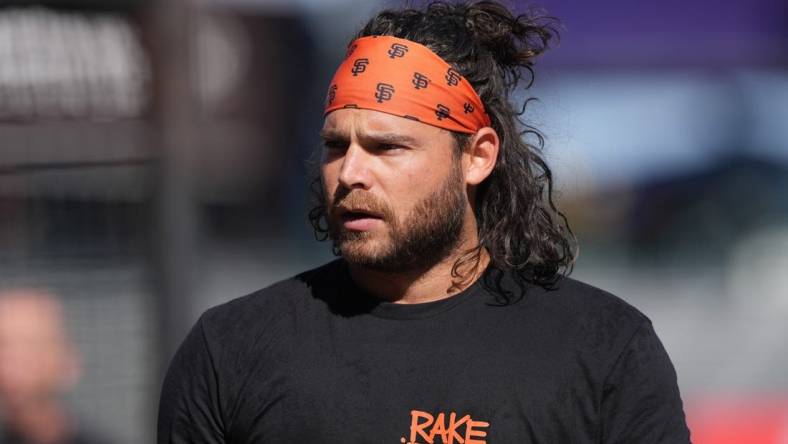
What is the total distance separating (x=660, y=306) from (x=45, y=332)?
10.7 feet

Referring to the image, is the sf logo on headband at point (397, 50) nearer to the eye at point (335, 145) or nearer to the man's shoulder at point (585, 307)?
the eye at point (335, 145)

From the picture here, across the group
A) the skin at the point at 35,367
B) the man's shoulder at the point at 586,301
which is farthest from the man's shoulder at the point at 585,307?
the skin at the point at 35,367

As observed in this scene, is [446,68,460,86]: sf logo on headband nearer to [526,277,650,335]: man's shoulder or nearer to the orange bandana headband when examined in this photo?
the orange bandana headband

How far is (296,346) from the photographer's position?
2420 mm

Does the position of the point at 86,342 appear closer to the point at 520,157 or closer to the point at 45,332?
the point at 45,332

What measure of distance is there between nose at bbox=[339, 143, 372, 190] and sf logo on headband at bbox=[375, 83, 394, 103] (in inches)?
5.2

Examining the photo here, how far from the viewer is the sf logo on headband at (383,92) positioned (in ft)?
8.23

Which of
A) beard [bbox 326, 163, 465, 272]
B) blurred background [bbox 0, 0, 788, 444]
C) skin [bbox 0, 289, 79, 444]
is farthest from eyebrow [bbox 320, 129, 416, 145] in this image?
skin [bbox 0, 289, 79, 444]

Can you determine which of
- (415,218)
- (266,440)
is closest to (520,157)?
(415,218)

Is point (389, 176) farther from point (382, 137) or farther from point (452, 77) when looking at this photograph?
point (452, 77)

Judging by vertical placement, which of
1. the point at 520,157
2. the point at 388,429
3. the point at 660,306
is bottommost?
the point at 660,306

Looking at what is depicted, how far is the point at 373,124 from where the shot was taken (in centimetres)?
247

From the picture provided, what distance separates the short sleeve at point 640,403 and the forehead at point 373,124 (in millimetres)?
592

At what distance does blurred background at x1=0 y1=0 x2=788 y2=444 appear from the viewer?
362 centimetres
